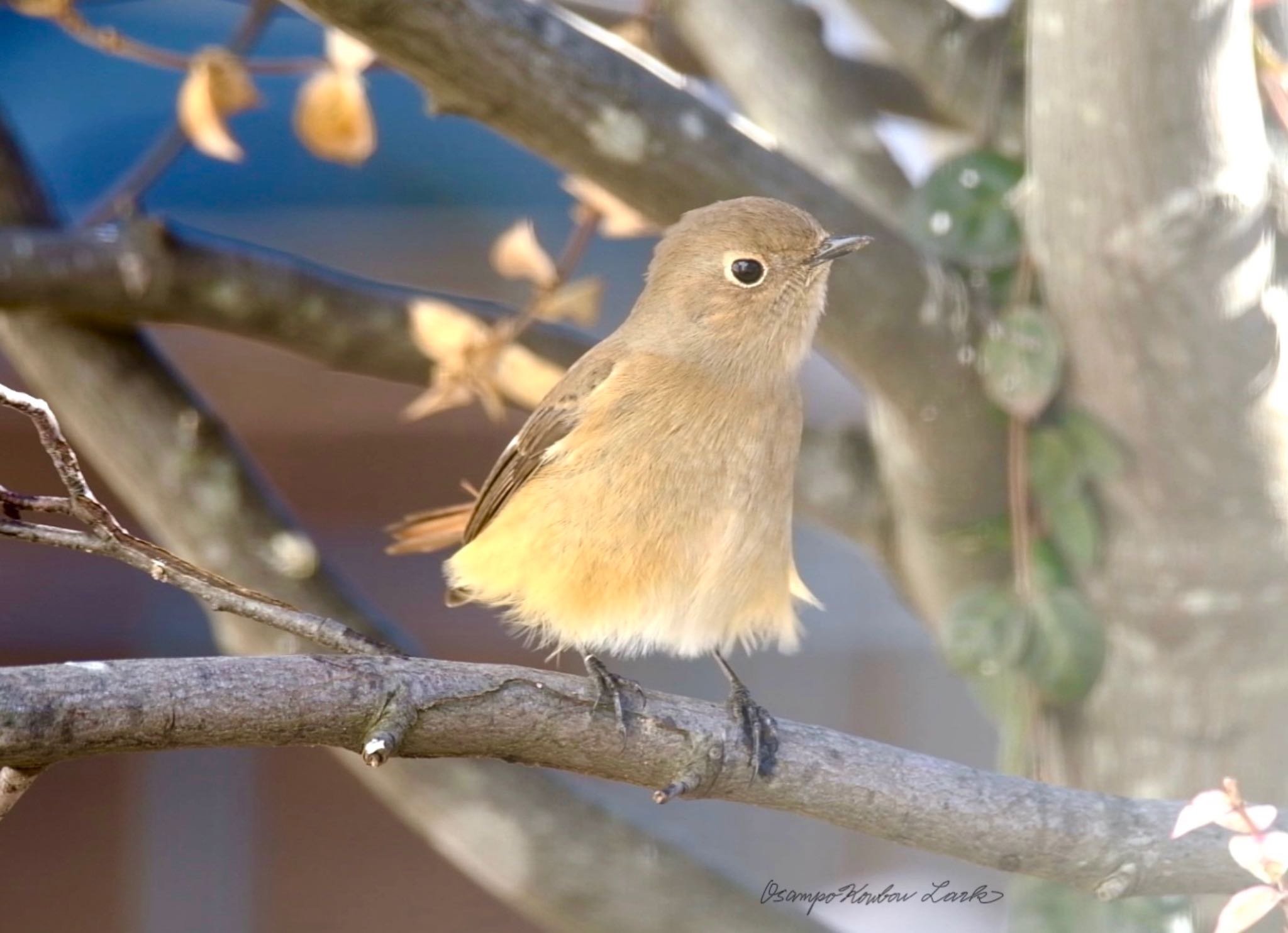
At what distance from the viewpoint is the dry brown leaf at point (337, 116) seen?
2.59 meters

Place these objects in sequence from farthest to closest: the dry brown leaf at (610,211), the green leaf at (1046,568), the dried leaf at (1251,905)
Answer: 1. the dry brown leaf at (610,211)
2. the green leaf at (1046,568)
3. the dried leaf at (1251,905)

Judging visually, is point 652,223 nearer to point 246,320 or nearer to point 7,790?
point 246,320

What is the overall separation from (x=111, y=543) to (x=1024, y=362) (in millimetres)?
1550

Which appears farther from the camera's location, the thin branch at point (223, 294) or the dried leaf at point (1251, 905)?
the thin branch at point (223, 294)

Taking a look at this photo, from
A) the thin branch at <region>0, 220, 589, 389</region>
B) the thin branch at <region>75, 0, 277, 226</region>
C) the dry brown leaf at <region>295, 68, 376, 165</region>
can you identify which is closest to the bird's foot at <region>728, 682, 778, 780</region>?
the thin branch at <region>0, 220, 589, 389</region>

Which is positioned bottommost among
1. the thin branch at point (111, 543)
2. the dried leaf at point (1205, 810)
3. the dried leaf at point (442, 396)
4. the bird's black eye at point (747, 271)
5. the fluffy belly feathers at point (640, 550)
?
the dried leaf at point (1205, 810)

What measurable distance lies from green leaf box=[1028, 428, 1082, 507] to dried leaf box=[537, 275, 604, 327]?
34.2 inches

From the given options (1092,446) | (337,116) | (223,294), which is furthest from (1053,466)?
(223,294)

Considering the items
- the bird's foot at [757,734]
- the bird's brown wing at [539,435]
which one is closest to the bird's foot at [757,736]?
the bird's foot at [757,734]

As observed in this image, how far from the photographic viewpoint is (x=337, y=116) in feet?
8.51

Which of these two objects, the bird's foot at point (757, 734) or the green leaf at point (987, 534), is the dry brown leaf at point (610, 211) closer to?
the green leaf at point (987, 534)

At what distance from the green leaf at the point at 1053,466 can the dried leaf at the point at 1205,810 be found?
0.95 meters

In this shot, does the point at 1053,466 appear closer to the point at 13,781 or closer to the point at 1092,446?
the point at 1092,446

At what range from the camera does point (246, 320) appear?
2795 mm
